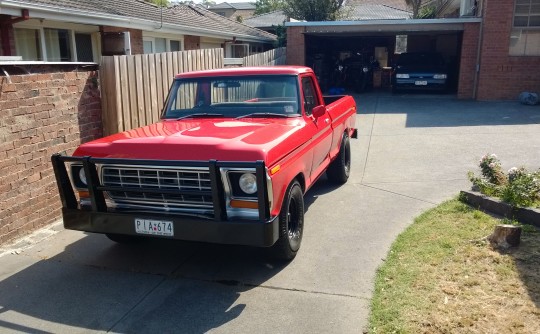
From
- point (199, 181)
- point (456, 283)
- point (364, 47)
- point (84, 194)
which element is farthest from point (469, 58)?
point (84, 194)

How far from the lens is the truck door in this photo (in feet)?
18.6

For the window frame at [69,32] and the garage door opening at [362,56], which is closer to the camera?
the window frame at [69,32]

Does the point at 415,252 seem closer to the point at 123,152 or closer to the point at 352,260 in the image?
the point at 352,260

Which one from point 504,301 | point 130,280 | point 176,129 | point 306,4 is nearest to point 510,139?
point 504,301

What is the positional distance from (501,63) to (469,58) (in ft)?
3.62

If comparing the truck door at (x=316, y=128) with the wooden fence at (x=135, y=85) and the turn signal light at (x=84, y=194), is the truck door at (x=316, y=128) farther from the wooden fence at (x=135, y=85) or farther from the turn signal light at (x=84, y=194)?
the wooden fence at (x=135, y=85)

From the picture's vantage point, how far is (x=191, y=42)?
16844 mm

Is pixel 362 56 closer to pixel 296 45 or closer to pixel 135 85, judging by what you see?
pixel 296 45

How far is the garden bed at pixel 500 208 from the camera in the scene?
553 cm

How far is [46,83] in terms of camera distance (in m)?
5.68

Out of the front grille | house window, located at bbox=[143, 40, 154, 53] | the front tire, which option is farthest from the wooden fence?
house window, located at bbox=[143, 40, 154, 53]

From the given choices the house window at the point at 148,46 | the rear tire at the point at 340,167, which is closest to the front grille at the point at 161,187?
the rear tire at the point at 340,167

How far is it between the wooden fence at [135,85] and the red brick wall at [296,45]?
10713mm

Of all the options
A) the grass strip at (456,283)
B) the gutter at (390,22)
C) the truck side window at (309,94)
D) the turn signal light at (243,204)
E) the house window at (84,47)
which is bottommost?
the grass strip at (456,283)
